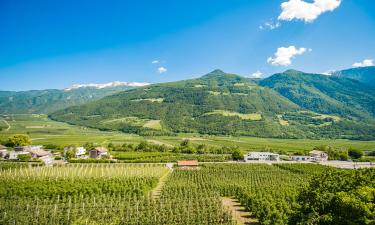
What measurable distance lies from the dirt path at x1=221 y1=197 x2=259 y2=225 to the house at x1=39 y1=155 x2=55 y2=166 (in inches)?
2107

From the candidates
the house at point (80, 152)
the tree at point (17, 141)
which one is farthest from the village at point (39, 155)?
the tree at point (17, 141)

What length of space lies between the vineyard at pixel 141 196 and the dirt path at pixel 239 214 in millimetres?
757

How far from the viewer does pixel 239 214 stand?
3934 cm

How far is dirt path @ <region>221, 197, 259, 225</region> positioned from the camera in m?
36.7

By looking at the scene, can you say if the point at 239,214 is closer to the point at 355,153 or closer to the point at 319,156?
the point at 319,156

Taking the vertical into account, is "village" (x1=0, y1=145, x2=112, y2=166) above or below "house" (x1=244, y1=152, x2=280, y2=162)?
above

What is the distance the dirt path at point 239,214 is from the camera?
120ft

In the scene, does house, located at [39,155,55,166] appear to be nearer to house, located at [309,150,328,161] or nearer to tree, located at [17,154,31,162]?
tree, located at [17,154,31,162]

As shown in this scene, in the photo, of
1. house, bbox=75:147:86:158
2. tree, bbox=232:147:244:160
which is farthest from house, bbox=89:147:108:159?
tree, bbox=232:147:244:160

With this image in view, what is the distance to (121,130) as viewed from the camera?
191m

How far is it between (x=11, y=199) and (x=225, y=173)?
42044mm

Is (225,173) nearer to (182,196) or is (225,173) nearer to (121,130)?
(182,196)

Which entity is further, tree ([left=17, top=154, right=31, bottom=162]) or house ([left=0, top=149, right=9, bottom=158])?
house ([left=0, top=149, right=9, bottom=158])

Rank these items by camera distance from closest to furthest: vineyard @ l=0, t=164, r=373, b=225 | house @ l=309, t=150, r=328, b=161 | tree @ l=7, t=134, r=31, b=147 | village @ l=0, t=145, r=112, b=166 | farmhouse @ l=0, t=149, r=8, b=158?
1. vineyard @ l=0, t=164, r=373, b=225
2. village @ l=0, t=145, r=112, b=166
3. farmhouse @ l=0, t=149, r=8, b=158
4. house @ l=309, t=150, r=328, b=161
5. tree @ l=7, t=134, r=31, b=147
